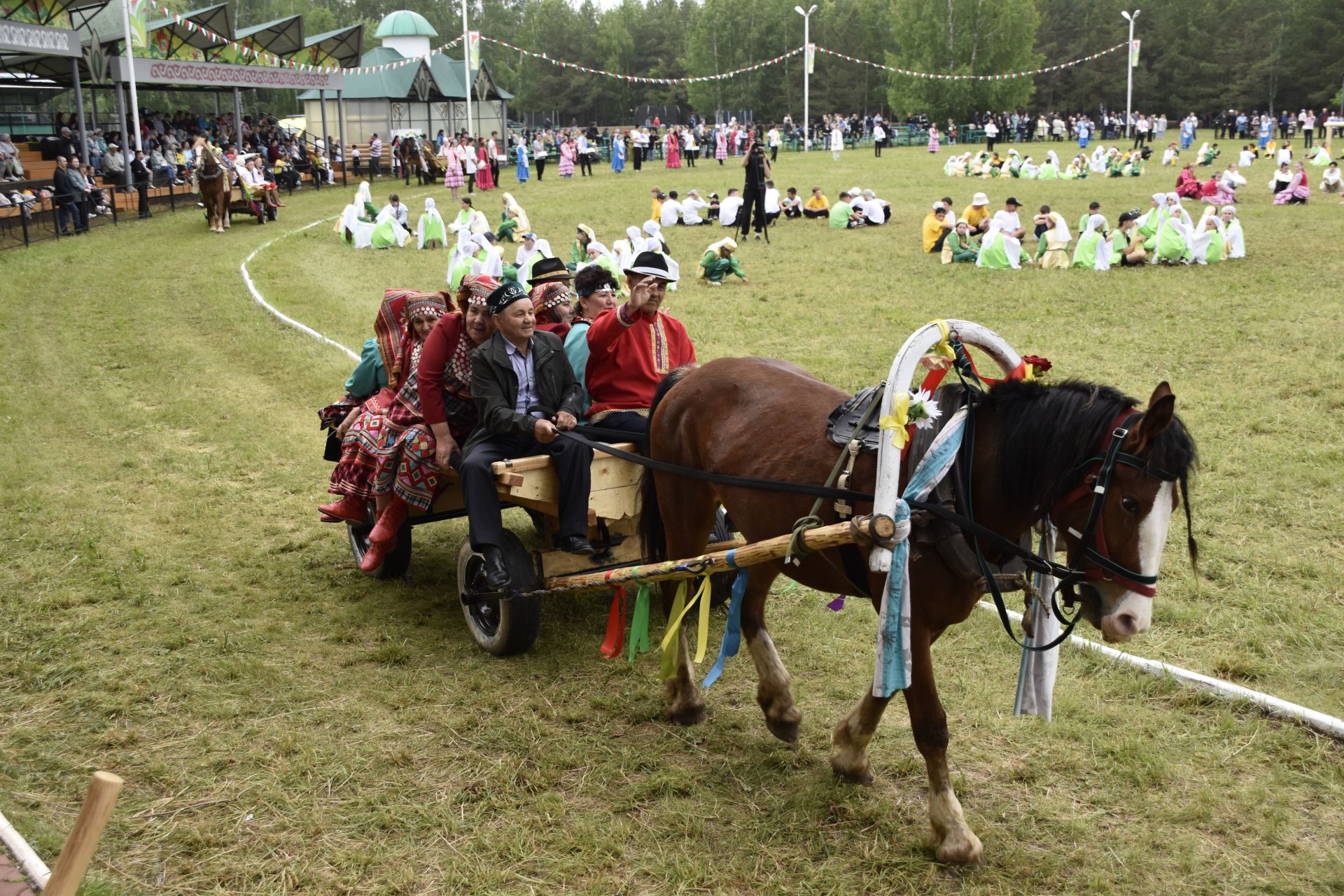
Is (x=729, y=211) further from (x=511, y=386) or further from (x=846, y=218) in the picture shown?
(x=511, y=386)

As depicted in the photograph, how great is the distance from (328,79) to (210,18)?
181 inches

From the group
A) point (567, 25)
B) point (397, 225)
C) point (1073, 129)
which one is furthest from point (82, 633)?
point (567, 25)

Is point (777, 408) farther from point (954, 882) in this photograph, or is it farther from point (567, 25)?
point (567, 25)

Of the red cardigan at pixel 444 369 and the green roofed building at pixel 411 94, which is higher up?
the green roofed building at pixel 411 94

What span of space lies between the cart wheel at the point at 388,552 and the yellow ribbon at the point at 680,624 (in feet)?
7.20

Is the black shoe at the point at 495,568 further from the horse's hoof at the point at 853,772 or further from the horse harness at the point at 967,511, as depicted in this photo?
the horse's hoof at the point at 853,772

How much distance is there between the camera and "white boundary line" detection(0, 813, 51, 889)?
11.8ft

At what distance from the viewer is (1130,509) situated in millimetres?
3521

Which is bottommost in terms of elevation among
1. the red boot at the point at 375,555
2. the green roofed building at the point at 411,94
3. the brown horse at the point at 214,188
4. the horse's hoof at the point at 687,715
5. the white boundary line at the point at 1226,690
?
the horse's hoof at the point at 687,715

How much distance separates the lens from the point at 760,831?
420cm

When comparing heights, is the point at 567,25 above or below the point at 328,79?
above

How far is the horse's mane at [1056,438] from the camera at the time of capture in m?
3.47

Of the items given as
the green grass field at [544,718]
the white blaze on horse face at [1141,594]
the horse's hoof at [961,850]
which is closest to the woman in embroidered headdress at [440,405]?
the green grass field at [544,718]

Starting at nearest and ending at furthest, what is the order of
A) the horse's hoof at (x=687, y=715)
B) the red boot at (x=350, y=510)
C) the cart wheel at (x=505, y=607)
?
the horse's hoof at (x=687, y=715), the cart wheel at (x=505, y=607), the red boot at (x=350, y=510)
